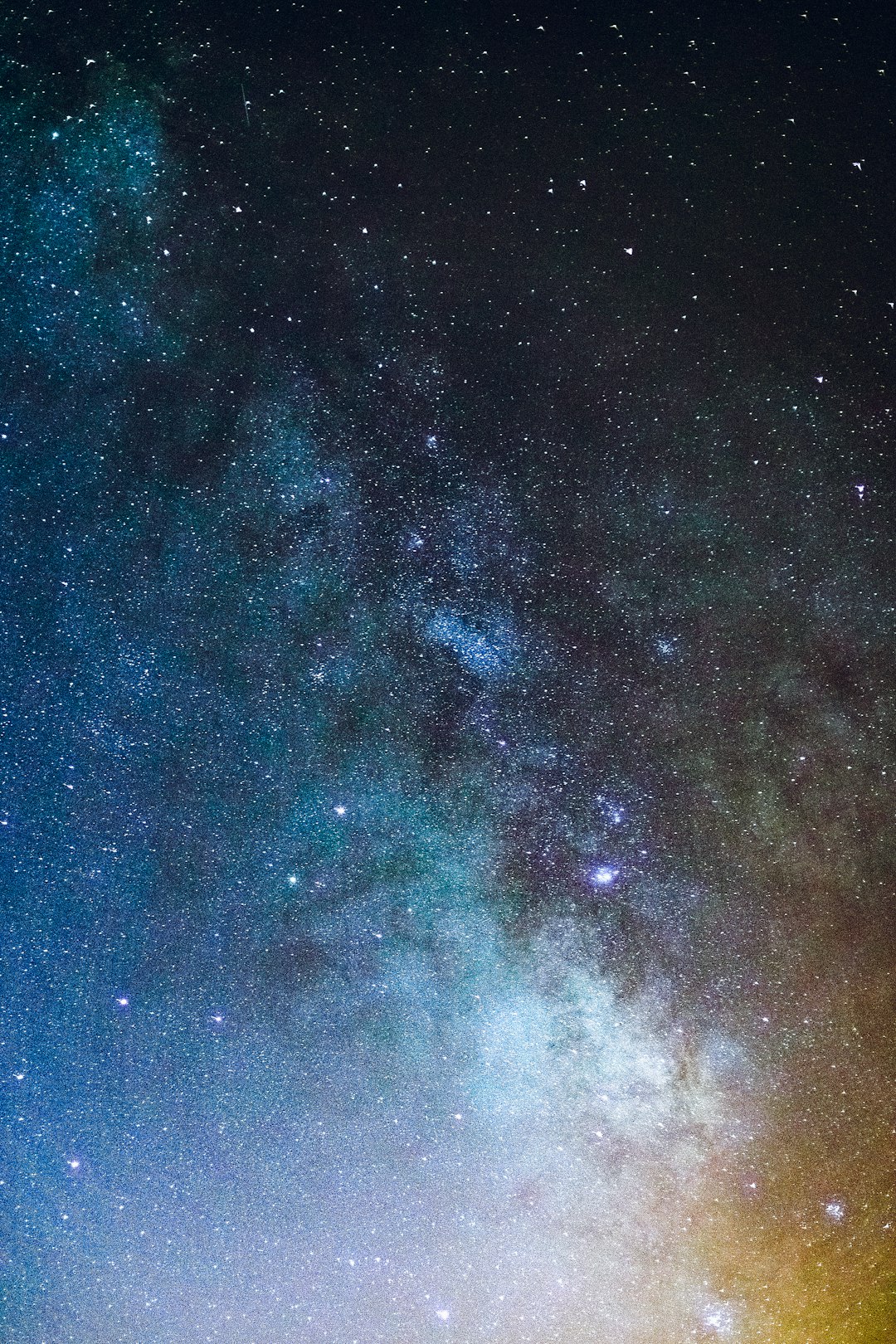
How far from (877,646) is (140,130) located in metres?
3.07

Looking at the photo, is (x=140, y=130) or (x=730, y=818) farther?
(x=730, y=818)

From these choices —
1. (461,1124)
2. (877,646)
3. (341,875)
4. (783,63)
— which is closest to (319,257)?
(783,63)

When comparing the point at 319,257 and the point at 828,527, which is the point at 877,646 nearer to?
the point at 828,527

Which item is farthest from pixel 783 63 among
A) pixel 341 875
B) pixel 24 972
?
pixel 24 972

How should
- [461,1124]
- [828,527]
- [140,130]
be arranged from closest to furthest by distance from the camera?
[140,130], [828,527], [461,1124]

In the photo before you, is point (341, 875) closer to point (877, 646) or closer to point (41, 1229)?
point (41, 1229)

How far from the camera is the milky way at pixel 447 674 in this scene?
264cm

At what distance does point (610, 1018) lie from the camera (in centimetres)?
292

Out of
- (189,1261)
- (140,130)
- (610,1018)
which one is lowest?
(189,1261)

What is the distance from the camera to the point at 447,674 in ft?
9.26

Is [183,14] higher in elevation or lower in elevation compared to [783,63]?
higher

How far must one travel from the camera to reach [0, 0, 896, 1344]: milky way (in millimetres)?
2637

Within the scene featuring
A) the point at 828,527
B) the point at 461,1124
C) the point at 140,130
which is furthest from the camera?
the point at 461,1124

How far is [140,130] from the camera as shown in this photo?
2562mm
